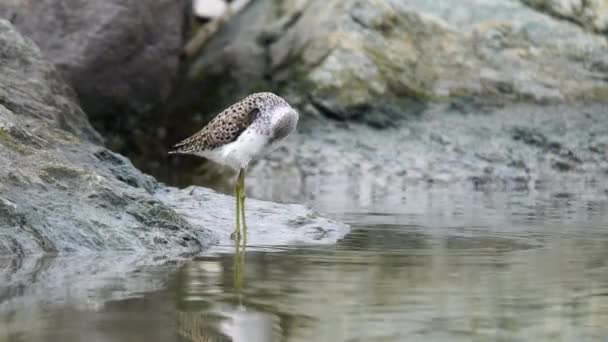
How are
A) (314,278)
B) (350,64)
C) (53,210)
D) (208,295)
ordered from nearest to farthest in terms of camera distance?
(208,295) < (314,278) < (53,210) < (350,64)

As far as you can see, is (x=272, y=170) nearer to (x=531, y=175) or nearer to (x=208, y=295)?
(x=531, y=175)

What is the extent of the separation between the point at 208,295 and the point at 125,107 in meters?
9.64

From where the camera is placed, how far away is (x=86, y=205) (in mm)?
6930

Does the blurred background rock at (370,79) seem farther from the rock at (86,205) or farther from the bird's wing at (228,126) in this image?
the rock at (86,205)

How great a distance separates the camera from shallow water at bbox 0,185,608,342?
4547 mm

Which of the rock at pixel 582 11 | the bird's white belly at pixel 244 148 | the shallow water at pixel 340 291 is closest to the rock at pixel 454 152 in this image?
the rock at pixel 582 11

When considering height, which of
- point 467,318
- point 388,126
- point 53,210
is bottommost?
point 467,318

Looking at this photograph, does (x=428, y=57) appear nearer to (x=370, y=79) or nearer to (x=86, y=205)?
(x=370, y=79)

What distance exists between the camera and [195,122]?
1497cm

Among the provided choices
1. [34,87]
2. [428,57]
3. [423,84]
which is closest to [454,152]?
[423,84]

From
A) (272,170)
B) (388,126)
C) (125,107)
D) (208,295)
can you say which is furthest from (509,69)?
(208,295)

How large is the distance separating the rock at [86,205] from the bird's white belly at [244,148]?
0.37 meters

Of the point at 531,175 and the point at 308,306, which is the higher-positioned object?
the point at 531,175

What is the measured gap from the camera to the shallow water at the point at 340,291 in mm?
4547
